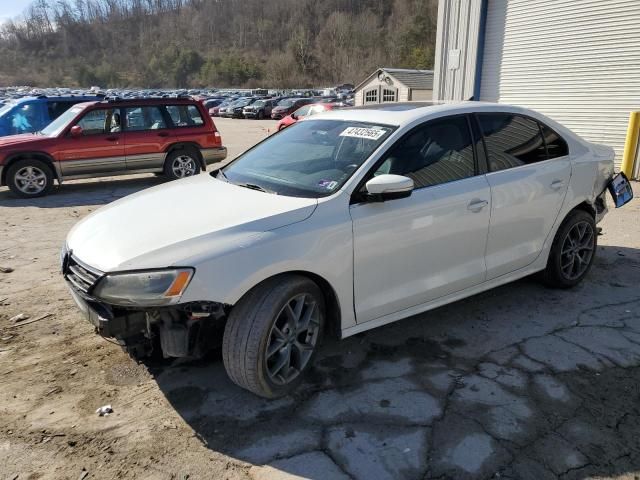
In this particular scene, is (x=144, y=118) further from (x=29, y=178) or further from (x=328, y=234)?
(x=328, y=234)

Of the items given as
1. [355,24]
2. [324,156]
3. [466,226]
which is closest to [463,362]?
[466,226]

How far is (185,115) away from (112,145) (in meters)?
1.59

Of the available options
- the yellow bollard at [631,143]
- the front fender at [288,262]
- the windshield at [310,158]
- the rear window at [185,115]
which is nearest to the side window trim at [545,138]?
the windshield at [310,158]

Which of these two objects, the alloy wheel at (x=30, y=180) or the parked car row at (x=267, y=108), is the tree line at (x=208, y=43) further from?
the alloy wheel at (x=30, y=180)

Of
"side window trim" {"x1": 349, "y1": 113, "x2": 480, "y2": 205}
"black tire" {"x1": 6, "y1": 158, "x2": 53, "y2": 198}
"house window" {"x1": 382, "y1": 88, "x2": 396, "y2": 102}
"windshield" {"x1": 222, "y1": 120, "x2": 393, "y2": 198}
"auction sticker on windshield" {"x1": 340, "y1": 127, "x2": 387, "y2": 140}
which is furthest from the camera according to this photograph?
"house window" {"x1": 382, "y1": 88, "x2": 396, "y2": 102}

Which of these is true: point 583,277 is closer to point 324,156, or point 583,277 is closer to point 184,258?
point 324,156

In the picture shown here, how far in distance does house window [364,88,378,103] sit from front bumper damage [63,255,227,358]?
3417 centimetres

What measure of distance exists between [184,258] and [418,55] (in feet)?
216

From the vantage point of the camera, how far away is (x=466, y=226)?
3680 millimetres

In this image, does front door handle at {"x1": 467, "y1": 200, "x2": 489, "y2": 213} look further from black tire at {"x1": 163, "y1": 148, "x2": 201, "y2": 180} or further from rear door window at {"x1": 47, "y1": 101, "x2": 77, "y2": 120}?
rear door window at {"x1": 47, "y1": 101, "x2": 77, "y2": 120}

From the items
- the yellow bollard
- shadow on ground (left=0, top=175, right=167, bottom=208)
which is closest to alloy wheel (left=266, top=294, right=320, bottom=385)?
shadow on ground (left=0, top=175, right=167, bottom=208)

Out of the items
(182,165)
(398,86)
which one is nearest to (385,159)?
(182,165)

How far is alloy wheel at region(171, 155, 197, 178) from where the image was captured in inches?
420

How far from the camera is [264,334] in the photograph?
2.85 meters
